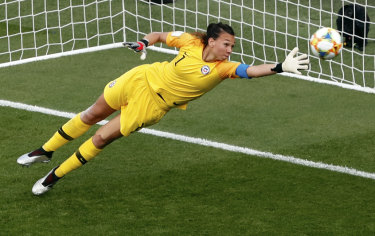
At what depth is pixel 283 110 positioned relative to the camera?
10.2 metres

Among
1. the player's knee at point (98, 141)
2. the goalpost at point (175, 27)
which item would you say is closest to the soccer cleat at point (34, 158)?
the player's knee at point (98, 141)

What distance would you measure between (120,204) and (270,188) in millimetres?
1473

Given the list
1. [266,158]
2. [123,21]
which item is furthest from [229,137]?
[123,21]

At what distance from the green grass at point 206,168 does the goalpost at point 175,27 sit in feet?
2.38

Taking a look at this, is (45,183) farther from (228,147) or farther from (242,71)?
(228,147)

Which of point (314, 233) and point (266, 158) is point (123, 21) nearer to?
point (266, 158)

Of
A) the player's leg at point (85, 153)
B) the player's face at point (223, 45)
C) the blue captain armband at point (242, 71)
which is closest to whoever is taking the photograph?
the blue captain armband at point (242, 71)

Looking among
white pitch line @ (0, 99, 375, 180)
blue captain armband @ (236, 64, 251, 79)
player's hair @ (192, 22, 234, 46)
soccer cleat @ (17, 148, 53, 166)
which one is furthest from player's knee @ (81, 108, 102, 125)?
white pitch line @ (0, 99, 375, 180)

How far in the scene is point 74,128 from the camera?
753 centimetres

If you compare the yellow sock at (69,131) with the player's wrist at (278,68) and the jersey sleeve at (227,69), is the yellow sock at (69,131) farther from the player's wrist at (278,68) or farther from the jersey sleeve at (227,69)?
the player's wrist at (278,68)

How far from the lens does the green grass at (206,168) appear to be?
6926 mm

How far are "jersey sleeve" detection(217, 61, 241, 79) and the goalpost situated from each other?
4.56m

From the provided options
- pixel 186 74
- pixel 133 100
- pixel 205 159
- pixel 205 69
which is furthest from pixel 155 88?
pixel 205 159

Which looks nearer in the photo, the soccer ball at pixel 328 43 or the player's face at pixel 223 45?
the player's face at pixel 223 45
